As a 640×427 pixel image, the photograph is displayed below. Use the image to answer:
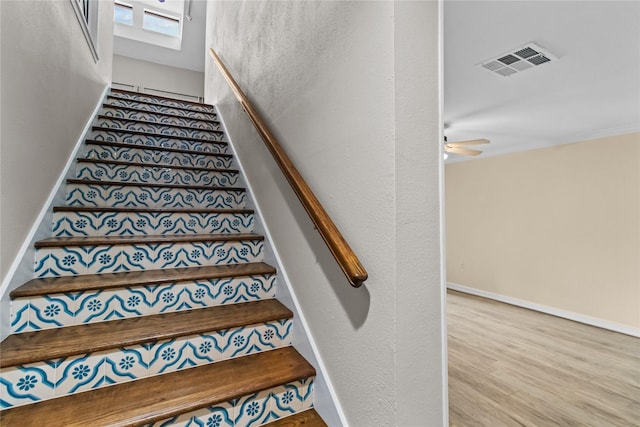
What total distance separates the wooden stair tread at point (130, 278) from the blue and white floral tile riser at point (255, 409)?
58cm

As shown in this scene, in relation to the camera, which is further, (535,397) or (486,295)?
(486,295)

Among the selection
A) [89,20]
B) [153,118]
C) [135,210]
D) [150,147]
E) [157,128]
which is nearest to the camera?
[135,210]

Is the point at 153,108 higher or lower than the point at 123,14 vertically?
lower

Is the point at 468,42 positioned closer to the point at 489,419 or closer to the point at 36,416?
the point at 489,419

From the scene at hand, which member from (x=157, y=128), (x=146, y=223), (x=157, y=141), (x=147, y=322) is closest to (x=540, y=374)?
(x=147, y=322)

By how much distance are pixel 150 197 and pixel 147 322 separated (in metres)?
0.95

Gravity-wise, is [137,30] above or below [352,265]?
above

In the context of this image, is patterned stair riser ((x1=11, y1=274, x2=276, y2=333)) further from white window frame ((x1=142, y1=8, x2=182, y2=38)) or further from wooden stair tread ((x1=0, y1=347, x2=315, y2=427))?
white window frame ((x1=142, y1=8, x2=182, y2=38))

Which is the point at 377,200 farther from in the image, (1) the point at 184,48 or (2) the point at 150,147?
(1) the point at 184,48

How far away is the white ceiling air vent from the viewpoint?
79.1 inches

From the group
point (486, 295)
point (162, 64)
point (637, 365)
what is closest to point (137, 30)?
point (162, 64)

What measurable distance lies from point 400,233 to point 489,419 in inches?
68.3

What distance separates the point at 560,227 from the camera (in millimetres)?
3969

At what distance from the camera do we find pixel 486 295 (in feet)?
15.9
